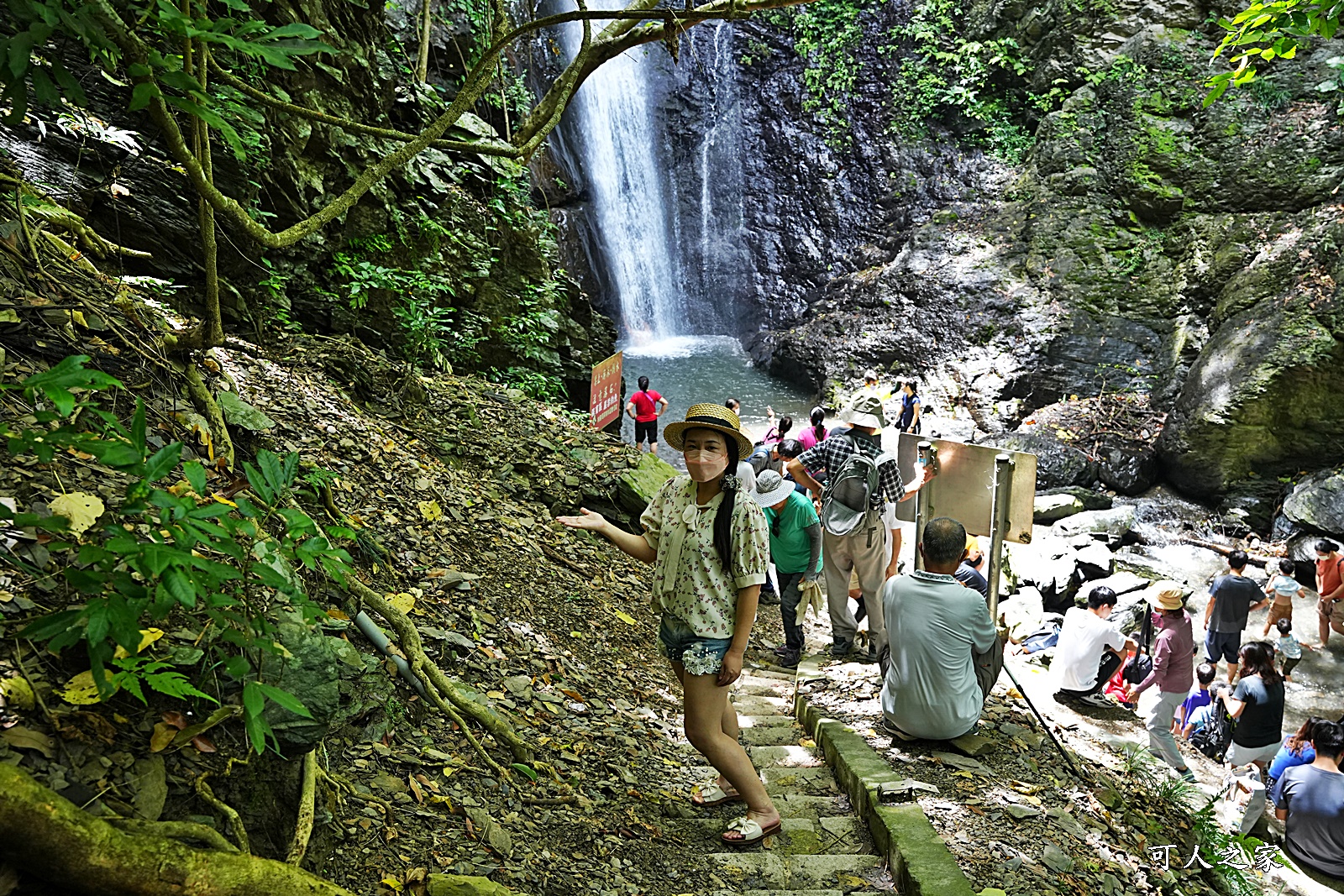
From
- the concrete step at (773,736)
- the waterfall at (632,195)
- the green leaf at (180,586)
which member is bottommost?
the concrete step at (773,736)

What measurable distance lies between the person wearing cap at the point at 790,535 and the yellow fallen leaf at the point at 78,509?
4.04 meters

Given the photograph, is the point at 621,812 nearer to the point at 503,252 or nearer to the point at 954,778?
the point at 954,778

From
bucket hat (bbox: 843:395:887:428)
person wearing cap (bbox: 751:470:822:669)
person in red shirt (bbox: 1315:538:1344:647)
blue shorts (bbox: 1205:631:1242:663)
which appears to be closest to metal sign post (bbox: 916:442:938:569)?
bucket hat (bbox: 843:395:887:428)

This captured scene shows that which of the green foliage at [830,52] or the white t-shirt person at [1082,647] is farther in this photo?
the green foliage at [830,52]

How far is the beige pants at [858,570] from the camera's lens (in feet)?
18.2

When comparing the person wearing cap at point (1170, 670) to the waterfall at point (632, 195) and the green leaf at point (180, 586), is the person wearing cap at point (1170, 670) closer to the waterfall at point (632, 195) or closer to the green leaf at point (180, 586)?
the green leaf at point (180, 586)

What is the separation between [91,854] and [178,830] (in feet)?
0.68

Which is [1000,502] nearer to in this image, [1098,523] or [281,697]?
[281,697]

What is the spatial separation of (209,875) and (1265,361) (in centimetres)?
1483

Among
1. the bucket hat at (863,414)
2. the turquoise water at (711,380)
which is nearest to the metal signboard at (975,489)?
the bucket hat at (863,414)

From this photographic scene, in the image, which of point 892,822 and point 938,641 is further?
point 938,641

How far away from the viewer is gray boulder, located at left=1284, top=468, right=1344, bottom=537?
10.7 meters

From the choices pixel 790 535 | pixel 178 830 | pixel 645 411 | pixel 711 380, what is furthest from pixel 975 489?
pixel 711 380

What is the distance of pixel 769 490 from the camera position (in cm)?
568
